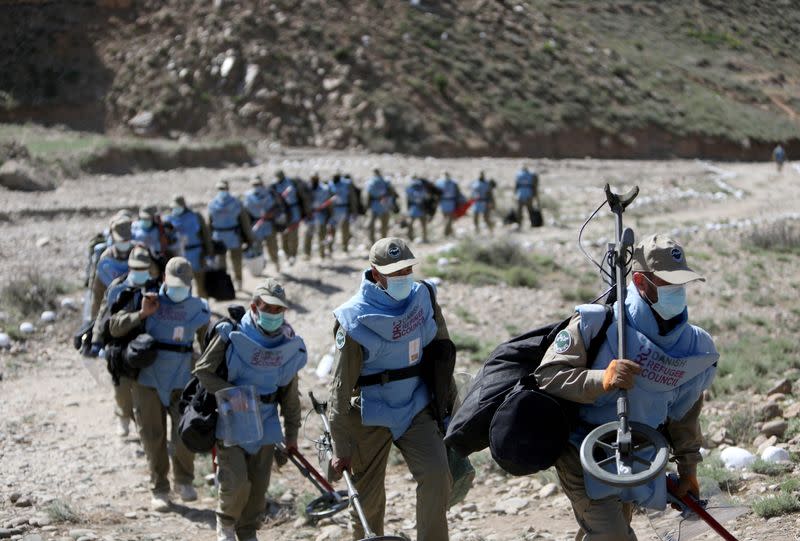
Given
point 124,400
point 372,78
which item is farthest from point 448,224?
point 372,78

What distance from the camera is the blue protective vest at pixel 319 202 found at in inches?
713

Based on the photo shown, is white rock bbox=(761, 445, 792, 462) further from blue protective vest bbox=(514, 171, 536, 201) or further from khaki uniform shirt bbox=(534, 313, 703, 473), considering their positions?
blue protective vest bbox=(514, 171, 536, 201)

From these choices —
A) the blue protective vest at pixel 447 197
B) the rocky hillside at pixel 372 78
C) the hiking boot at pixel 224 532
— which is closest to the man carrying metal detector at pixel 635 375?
the hiking boot at pixel 224 532

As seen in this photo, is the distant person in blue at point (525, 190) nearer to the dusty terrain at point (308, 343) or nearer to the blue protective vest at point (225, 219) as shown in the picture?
the dusty terrain at point (308, 343)

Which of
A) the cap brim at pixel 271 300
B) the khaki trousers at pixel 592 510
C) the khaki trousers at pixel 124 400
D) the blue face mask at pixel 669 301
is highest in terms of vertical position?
the blue face mask at pixel 669 301

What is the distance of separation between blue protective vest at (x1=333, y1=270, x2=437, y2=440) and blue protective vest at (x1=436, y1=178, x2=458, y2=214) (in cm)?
1624

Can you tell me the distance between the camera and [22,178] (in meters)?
24.7

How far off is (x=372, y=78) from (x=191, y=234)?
106ft

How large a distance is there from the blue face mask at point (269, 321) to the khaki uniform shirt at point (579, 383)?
2004mm

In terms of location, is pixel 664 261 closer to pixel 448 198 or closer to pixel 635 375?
pixel 635 375

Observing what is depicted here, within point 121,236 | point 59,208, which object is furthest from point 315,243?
point 121,236

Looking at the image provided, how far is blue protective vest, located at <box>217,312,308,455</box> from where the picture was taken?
5.89 meters

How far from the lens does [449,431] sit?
4.56m

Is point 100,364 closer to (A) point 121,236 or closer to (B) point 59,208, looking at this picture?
(A) point 121,236
